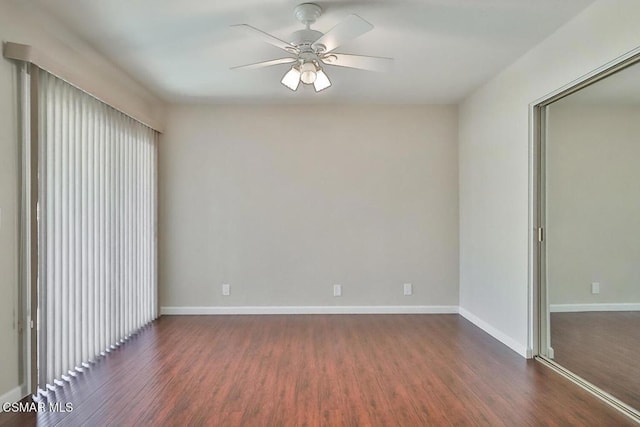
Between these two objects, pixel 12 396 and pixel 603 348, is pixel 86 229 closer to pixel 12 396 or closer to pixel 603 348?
pixel 12 396

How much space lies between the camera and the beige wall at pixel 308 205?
15.0 feet

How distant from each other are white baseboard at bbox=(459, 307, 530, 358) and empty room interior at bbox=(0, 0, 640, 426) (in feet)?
0.09

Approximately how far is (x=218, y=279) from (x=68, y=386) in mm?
2053

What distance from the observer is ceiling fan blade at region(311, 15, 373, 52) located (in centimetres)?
213

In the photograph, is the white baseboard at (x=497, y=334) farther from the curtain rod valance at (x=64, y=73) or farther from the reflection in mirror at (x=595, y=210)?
the curtain rod valance at (x=64, y=73)

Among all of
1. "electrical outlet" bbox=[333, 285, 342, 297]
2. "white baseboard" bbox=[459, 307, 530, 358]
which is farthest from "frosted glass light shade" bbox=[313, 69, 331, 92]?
"white baseboard" bbox=[459, 307, 530, 358]

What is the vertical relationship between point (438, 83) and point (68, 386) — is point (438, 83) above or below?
above

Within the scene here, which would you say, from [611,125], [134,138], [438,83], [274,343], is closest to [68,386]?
[274,343]

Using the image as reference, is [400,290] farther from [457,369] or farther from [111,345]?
[111,345]

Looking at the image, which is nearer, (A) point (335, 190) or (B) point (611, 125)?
(B) point (611, 125)

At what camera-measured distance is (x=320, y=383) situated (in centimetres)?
267

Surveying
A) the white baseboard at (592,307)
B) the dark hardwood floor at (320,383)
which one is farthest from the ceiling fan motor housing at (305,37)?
the white baseboard at (592,307)

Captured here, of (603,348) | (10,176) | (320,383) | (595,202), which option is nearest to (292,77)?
(10,176)

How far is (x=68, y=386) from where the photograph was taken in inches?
104
